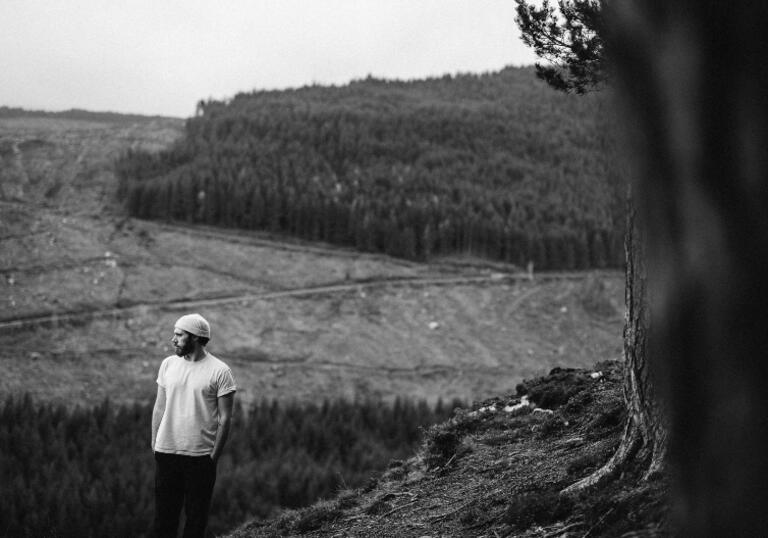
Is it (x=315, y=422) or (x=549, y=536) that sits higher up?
(x=549, y=536)

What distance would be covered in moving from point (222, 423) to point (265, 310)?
108ft

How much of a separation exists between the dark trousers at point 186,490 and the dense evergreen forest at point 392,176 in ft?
94.1

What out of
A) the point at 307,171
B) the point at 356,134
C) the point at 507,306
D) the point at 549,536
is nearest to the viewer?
the point at 549,536

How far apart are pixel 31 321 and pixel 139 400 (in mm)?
7292

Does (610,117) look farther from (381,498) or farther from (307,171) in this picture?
(307,171)

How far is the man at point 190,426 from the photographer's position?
631 centimetres

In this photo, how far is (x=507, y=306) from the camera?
43156 mm

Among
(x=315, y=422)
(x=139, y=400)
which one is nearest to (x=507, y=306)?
(x=315, y=422)

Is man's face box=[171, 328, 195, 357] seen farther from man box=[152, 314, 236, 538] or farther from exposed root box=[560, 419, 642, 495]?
exposed root box=[560, 419, 642, 495]

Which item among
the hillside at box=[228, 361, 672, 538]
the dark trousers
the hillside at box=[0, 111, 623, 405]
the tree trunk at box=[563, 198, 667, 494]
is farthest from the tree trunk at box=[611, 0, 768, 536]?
the hillside at box=[0, 111, 623, 405]

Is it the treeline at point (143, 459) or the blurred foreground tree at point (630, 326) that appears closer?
the blurred foreground tree at point (630, 326)

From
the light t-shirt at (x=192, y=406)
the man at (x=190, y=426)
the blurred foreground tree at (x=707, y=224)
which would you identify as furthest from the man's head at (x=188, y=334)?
the blurred foreground tree at (x=707, y=224)

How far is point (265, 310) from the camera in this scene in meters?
39.0

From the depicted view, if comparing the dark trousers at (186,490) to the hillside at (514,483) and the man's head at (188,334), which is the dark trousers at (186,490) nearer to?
the man's head at (188,334)
